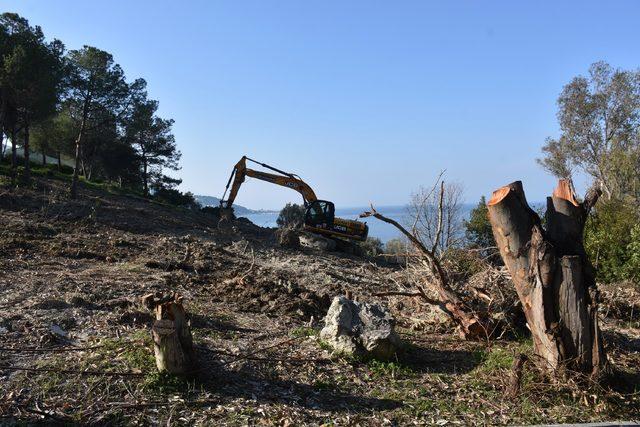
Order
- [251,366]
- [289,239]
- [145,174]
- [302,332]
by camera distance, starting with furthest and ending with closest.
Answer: [145,174] < [289,239] < [302,332] < [251,366]

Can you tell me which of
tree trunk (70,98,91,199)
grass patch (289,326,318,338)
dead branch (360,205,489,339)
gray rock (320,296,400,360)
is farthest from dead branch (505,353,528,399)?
tree trunk (70,98,91,199)

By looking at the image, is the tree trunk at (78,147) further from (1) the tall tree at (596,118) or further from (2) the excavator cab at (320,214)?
(1) the tall tree at (596,118)

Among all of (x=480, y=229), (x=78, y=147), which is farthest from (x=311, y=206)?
(x=78, y=147)

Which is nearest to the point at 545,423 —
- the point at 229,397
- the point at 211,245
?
the point at 229,397

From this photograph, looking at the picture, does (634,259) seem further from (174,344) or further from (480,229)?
(480,229)

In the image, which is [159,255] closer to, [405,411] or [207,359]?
[207,359]

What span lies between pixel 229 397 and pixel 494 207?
2912mm

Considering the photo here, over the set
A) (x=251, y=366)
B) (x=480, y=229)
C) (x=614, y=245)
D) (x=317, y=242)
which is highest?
(x=480, y=229)

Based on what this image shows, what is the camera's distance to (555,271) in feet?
16.4

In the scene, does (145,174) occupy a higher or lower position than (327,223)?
higher

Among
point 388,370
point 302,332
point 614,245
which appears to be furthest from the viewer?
point 614,245

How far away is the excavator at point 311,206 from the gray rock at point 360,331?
1531cm

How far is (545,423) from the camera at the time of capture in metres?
4.48

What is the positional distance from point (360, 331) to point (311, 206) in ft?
52.5
